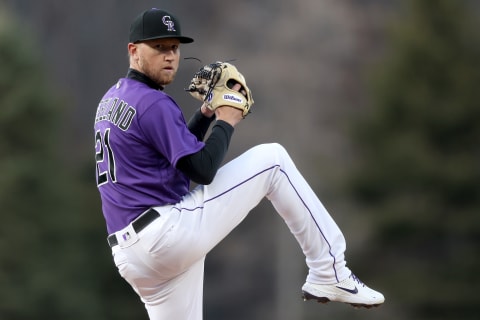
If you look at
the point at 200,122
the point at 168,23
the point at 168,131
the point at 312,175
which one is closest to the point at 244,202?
the point at 168,131

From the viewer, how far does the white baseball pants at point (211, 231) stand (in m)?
6.93

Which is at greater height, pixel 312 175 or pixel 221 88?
pixel 312 175

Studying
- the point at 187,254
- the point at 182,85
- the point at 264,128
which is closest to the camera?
the point at 187,254

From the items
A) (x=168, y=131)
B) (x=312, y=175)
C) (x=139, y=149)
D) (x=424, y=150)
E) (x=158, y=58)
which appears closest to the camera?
(x=168, y=131)

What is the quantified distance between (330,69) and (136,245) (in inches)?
1295

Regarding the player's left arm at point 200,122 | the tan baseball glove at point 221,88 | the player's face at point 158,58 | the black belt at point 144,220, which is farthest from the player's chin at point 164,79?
the black belt at point 144,220

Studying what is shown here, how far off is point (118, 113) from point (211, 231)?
0.84 meters

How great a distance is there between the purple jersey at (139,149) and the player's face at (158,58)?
0.31 feet

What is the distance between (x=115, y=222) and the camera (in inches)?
279

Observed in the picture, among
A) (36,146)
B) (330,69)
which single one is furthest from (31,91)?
(330,69)

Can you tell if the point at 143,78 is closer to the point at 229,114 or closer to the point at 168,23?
the point at 168,23

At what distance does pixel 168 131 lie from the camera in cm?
680

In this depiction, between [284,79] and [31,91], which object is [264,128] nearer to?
[284,79]

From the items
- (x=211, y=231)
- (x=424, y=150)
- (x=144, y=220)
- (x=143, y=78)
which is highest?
(x=424, y=150)
